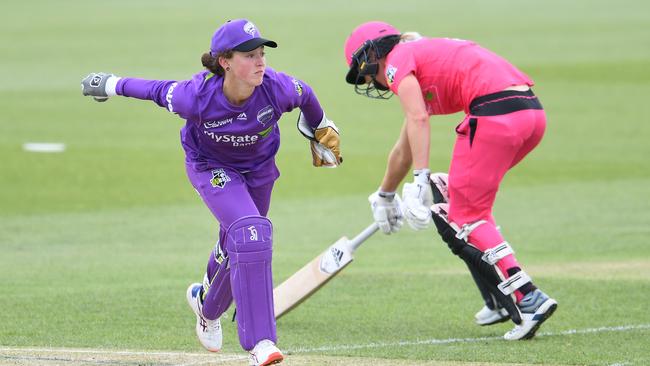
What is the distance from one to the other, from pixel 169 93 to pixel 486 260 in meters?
2.22

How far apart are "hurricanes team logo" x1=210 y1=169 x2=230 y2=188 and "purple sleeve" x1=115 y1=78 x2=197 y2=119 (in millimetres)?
371

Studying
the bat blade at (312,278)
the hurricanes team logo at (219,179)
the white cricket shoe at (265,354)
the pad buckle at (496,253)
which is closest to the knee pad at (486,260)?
the pad buckle at (496,253)

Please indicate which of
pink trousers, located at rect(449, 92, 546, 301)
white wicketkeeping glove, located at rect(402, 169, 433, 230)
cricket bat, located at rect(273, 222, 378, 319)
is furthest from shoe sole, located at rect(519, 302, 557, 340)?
cricket bat, located at rect(273, 222, 378, 319)

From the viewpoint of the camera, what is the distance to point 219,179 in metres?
6.07

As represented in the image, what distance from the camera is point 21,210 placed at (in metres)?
14.0

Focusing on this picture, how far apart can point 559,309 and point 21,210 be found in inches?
317

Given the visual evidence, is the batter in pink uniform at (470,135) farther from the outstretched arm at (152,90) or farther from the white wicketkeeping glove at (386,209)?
the outstretched arm at (152,90)

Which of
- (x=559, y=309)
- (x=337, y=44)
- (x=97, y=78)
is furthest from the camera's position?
(x=337, y=44)

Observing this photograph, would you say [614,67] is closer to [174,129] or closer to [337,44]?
[337,44]

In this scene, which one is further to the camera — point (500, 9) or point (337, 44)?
point (500, 9)

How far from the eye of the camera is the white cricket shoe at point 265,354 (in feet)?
18.2

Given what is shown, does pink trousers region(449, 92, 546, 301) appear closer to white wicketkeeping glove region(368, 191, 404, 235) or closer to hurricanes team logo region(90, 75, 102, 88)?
white wicketkeeping glove region(368, 191, 404, 235)

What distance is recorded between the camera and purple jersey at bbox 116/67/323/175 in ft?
19.2

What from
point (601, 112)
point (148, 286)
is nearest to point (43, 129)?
point (601, 112)
